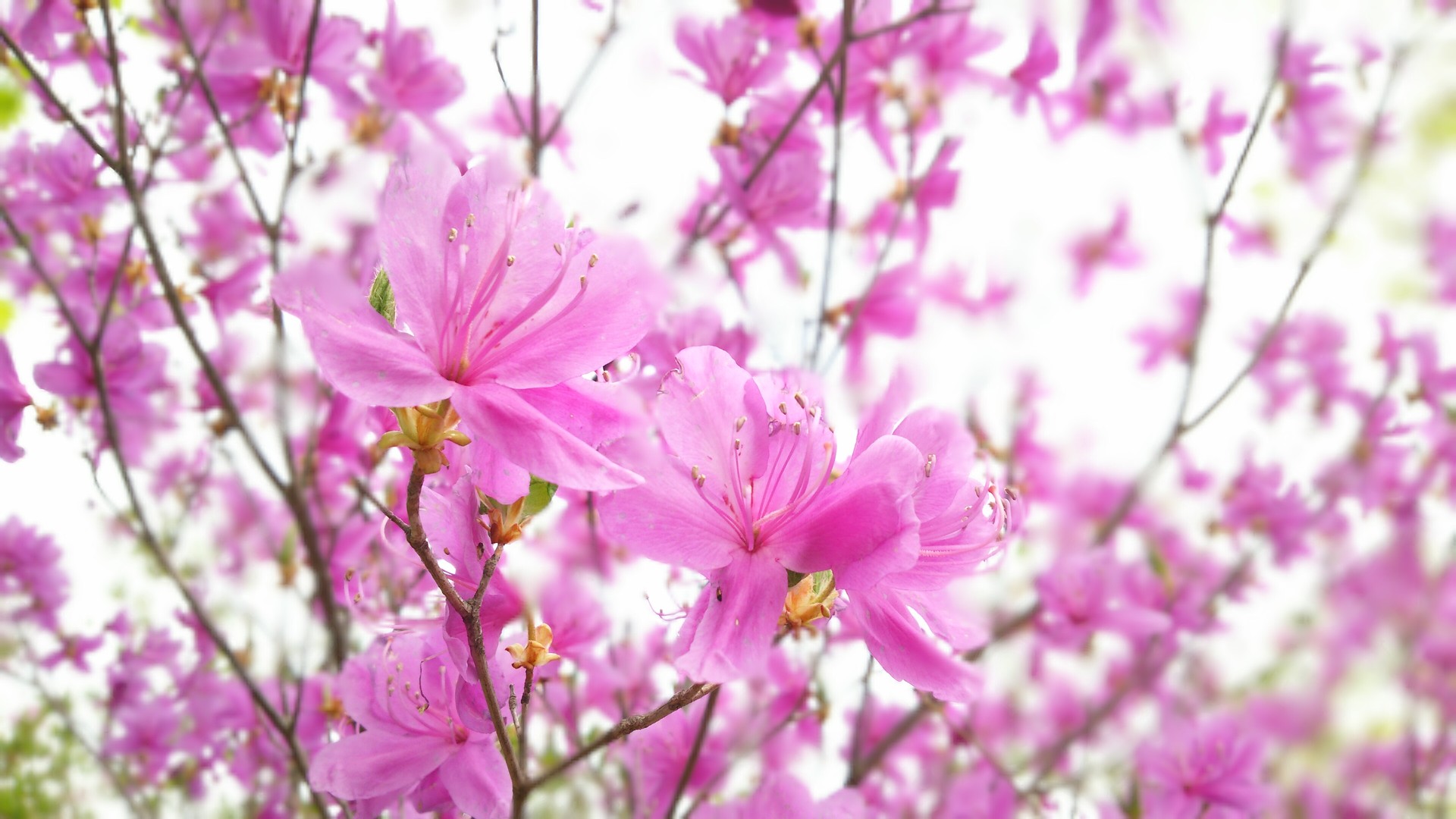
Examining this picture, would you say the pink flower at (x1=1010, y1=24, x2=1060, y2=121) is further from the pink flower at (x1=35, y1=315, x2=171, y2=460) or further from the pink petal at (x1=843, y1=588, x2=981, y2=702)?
the pink flower at (x1=35, y1=315, x2=171, y2=460)

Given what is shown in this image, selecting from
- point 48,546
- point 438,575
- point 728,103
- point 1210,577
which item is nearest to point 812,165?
point 728,103

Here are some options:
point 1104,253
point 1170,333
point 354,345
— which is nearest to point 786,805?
point 354,345

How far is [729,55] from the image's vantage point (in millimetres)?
1813

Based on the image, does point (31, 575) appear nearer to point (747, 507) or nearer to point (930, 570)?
point (747, 507)

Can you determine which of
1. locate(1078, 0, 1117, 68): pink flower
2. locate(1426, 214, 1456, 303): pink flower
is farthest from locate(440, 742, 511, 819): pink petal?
locate(1426, 214, 1456, 303): pink flower

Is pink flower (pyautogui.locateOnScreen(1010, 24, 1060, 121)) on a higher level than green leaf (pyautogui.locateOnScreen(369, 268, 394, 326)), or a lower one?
higher

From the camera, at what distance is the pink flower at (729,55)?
1808 millimetres

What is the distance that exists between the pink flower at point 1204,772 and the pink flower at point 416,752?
1.21 metres

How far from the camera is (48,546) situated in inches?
80.2

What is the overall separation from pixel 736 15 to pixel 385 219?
1275 mm

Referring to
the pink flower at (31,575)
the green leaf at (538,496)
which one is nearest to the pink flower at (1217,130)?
the green leaf at (538,496)

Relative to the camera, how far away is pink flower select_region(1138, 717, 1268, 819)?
161 cm

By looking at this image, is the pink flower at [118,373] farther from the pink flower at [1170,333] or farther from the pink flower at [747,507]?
the pink flower at [1170,333]

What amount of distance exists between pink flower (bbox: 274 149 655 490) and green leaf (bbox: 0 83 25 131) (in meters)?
2.02
